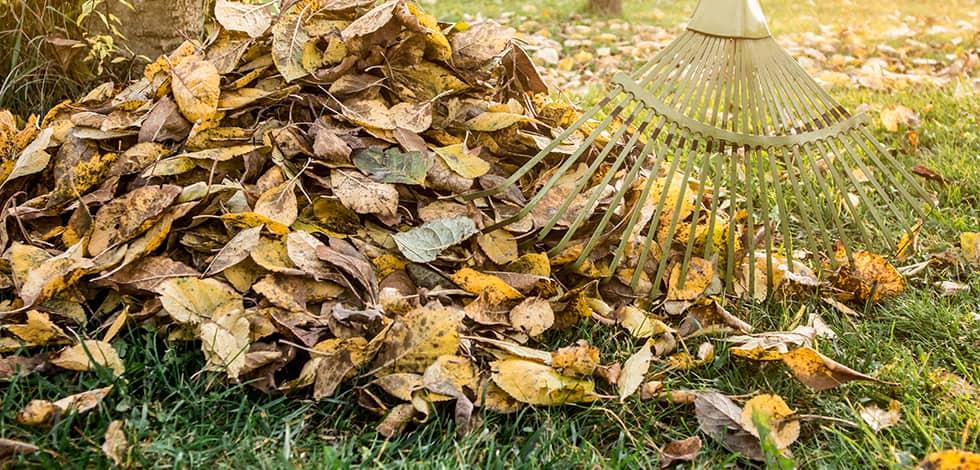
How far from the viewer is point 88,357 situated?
147 centimetres

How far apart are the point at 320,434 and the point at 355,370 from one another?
0.43 feet

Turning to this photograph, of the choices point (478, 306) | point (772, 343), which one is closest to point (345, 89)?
point (478, 306)

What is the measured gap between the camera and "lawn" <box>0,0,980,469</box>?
1351 millimetres

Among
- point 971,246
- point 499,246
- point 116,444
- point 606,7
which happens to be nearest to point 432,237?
point 499,246

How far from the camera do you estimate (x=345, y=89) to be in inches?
74.9

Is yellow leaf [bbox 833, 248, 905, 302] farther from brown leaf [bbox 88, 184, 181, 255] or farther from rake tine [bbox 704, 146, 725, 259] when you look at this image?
brown leaf [bbox 88, 184, 181, 255]

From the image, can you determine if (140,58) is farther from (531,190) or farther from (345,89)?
(531,190)

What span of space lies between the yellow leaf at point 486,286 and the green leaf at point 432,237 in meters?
0.06

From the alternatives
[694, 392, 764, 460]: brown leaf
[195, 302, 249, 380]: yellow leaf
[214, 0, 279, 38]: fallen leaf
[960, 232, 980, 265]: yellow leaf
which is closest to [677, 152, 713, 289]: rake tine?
[694, 392, 764, 460]: brown leaf

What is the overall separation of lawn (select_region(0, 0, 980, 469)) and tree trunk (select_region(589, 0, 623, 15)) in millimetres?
4372

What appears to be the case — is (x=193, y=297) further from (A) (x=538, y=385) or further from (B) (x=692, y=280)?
(B) (x=692, y=280)

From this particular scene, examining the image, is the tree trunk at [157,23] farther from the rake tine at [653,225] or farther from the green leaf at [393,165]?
the rake tine at [653,225]

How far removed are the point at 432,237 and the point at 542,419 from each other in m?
0.46

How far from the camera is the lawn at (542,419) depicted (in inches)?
53.2
